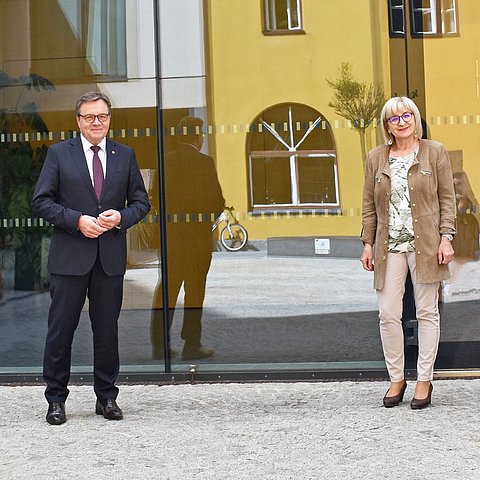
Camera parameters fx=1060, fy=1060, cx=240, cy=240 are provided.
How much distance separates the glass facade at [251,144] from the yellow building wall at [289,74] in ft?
0.03

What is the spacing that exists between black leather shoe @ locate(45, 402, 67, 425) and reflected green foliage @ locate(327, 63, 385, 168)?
9.24 ft

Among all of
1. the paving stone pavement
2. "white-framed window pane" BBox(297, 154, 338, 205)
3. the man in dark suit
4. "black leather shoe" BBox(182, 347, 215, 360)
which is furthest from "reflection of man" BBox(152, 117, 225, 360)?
the man in dark suit

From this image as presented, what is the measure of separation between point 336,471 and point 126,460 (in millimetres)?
1108

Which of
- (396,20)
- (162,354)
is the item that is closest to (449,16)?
(396,20)

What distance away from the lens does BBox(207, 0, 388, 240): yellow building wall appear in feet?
24.8

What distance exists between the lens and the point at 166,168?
25.4 ft

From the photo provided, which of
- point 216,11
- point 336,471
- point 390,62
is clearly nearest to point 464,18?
point 390,62

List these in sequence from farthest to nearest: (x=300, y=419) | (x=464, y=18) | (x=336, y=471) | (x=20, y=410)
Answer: (x=464, y=18) → (x=20, y=410) → (x=300, y=419) → (x=336, y=471)

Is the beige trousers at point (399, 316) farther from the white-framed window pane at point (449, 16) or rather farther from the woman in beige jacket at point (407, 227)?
the white-framed window pane at point (449, 16)

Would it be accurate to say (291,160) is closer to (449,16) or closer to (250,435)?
(449,16)

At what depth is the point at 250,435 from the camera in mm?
5980

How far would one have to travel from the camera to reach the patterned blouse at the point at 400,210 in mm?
6504

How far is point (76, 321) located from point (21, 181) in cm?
183

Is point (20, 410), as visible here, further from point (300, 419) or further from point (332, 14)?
point (332, 14)
